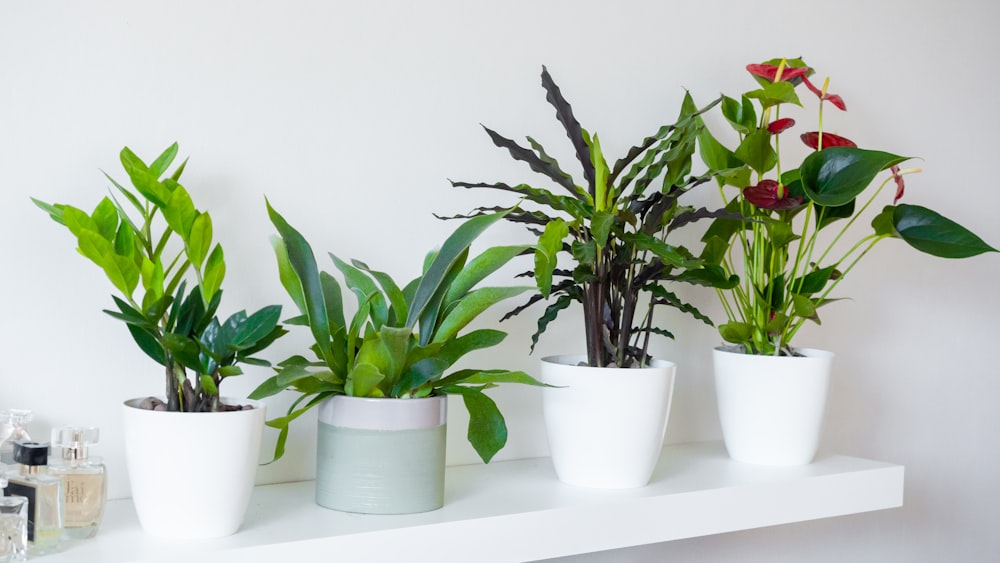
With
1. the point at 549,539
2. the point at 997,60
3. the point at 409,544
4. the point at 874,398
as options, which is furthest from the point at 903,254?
the point at 409,544

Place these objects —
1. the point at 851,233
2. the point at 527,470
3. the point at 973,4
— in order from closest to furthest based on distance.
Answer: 1. the point at 527,470
2. the point at 851,233
3. the point at 973,4

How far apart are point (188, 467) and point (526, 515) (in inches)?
13.4

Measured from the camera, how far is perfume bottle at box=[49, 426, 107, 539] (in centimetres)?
81

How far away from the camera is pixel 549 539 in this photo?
3.16ft

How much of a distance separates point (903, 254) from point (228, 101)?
1192 millimetres

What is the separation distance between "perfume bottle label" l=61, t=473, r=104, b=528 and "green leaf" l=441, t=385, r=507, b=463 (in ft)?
1.22

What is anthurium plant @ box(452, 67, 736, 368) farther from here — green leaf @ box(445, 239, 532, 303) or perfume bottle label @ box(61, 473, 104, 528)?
perfume bottle label @ box(61, 473, 104, 528)

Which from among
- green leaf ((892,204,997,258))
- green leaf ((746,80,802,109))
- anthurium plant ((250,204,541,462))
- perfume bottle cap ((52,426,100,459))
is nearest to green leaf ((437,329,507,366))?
anthurium plant ((250,204,541,462))

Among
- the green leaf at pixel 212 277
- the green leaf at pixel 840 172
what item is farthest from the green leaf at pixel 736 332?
the green leaf at pixel 212 277

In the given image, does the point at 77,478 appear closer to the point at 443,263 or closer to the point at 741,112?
the point at 443,263

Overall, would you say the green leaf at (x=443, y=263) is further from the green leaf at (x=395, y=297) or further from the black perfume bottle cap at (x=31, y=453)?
the black perfume bottle cap at (x=31, y=453)

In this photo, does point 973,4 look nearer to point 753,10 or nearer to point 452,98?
point 753,10

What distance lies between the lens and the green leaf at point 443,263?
0.92 m

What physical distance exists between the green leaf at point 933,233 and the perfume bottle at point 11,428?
1063 millimetres
